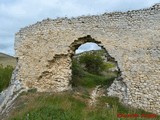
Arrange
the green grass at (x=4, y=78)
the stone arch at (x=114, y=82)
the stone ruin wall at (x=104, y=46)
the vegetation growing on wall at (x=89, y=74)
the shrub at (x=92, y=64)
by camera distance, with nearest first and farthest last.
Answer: the stone ruin wall at (x=104, y=46), the stone arch at (x=114, y=82), the vegetation growing on wall at (x=89, y=74), the shrub at (x=92, y=64), the green grass at (x=4, y=78)

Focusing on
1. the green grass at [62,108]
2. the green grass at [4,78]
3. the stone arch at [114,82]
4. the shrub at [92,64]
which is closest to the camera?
the green grass at [62,108]

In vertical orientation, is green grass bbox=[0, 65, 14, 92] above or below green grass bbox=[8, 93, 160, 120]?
above

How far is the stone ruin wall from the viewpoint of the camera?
12734 mm

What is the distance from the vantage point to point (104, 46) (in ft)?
44.7

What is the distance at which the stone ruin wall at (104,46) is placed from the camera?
12734 millimetres

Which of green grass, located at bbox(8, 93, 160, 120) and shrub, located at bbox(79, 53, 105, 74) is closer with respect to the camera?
green grass, located at bbox(8, 93, 160, 120)

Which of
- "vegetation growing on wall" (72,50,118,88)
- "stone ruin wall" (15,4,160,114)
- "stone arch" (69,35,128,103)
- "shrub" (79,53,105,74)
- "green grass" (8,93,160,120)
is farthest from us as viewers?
"shrub" (79,53,105,74)

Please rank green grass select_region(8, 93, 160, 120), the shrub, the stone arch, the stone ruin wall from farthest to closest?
the shrub
the stone arch
the stone ruin wall
green grass select_region(8, 93, 160, 120)

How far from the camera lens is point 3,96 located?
16.3m

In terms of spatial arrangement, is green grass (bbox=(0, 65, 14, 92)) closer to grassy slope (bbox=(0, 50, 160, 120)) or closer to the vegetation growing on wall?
the vegetation growing on wall

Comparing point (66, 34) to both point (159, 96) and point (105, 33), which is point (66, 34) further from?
point (159, 96)

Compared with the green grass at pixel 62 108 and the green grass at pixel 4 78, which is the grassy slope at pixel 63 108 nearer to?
the green grass at pixel 62 108

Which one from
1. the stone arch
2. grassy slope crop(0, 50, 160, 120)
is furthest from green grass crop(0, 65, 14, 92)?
the stone arch

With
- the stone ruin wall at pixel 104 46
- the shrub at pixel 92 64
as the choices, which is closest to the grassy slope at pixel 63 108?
the stone ruin wall at pixel 104 46
